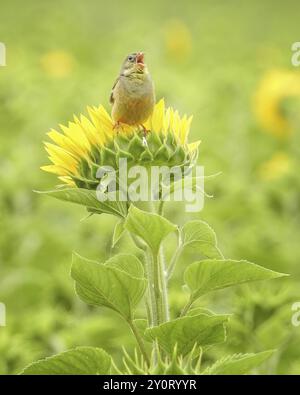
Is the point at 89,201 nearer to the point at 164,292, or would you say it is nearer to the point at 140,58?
the point at 164,292

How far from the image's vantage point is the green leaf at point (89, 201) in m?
1.24

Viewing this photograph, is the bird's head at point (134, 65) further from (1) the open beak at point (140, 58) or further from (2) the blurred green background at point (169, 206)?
(2) the blurred green background at point (169, 206)

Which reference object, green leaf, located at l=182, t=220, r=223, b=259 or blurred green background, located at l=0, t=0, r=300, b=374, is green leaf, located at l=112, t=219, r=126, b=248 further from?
blurred green background, located at l=0, t=0, r=300, b=374

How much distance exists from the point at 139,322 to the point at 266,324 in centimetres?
71

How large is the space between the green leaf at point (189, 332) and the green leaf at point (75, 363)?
7cm

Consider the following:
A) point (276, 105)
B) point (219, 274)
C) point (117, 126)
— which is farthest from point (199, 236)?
point (276, 105)

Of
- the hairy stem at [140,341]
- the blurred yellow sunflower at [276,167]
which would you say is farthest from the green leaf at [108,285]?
the blurred yellow sunflower at [276,167]

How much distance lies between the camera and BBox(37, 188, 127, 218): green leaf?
124cm

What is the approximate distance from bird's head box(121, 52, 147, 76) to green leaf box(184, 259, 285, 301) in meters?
0.31

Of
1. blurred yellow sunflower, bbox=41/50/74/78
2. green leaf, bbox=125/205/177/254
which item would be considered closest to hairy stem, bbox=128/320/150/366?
green leaf, bbox=125/205/177/254

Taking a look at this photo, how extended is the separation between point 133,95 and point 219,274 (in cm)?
28

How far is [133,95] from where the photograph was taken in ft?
4.45
